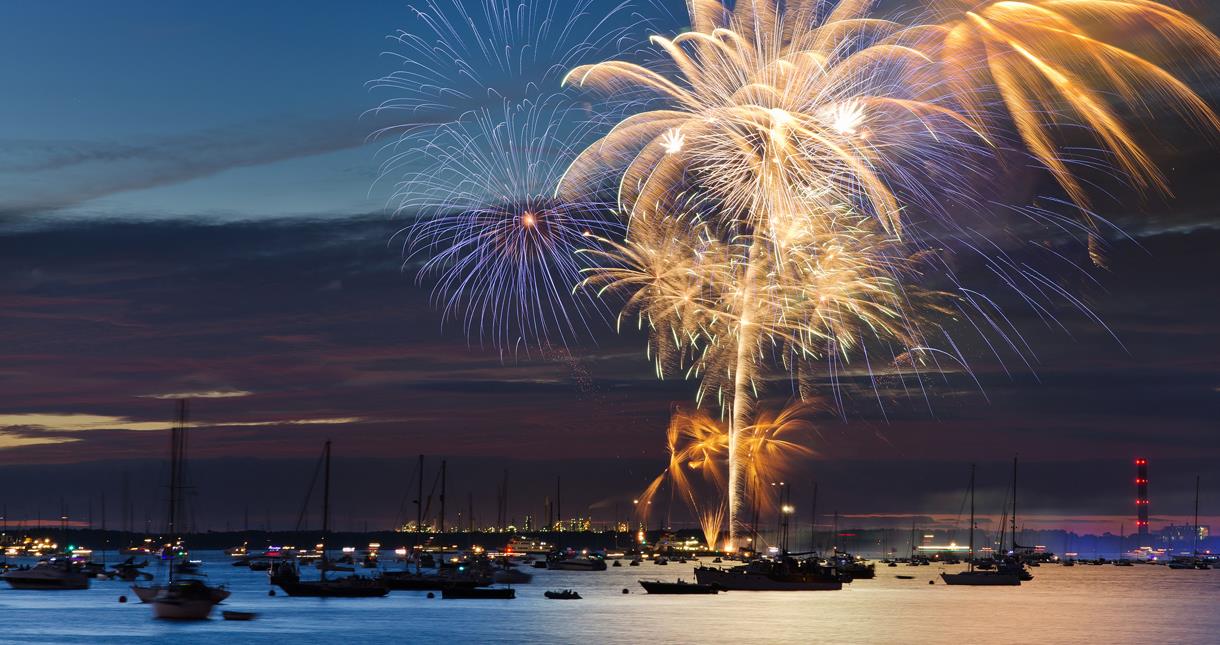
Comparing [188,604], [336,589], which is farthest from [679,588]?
[188,604]

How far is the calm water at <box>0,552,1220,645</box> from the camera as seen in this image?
100000 mm

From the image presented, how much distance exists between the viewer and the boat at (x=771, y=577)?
149125mm

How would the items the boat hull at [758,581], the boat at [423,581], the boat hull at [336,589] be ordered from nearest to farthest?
1. the boat hull at [336,589]
2. the boat hull at [758,581]
3. the boat at [423,581]

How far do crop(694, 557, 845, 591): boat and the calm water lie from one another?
1.66 metres

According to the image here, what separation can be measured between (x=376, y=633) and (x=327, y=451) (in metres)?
48.3

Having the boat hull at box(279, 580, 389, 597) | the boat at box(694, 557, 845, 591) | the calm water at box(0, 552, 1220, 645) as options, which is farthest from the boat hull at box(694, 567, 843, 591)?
the boat hull at box(279, 580, 389, 597)

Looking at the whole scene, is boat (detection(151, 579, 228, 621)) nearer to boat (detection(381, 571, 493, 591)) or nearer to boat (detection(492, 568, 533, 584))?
boat (detection(381, 571, 493, 591))

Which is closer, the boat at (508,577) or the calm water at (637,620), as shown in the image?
the calm water at (637,620)

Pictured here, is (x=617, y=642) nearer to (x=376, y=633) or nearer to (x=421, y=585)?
(x=376, y=633)

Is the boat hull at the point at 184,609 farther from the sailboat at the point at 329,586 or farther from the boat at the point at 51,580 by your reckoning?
the boat at the point at 51,580

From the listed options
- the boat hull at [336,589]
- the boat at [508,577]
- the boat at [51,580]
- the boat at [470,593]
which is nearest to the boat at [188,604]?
the boat hull at [336,589]

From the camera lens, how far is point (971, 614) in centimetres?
→ 13162

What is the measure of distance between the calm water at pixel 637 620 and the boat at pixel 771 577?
1655 mm

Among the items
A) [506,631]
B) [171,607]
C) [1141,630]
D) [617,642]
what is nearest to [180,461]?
[171,607]
